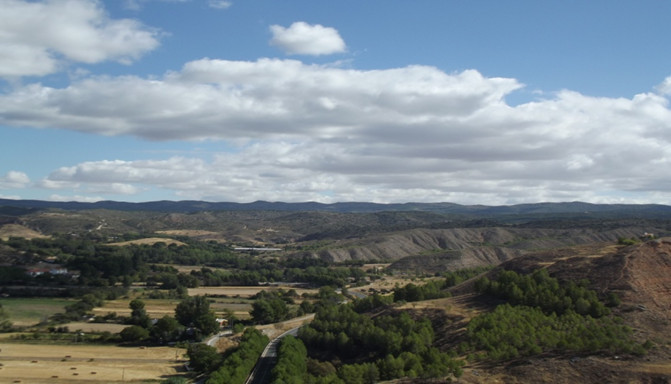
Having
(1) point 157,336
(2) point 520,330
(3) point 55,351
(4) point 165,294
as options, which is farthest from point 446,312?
(4) point 165,294

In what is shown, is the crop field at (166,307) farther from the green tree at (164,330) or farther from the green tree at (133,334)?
the green tree at (133,334)

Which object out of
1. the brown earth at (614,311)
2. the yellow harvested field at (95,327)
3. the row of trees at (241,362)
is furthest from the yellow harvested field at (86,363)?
the brown earth at (614,311)

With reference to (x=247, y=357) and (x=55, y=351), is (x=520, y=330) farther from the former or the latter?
(x=55, y=351)

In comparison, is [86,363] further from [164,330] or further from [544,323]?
[544,323]

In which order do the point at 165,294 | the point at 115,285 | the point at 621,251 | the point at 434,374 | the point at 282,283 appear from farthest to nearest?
the point at 282,283
the point at 115,285
the point at 165,294
the point at 621,251
the point at 434,374

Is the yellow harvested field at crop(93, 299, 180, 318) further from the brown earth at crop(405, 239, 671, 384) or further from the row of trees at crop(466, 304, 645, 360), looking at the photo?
the row of trees at crop(466, 304, 645, 360)

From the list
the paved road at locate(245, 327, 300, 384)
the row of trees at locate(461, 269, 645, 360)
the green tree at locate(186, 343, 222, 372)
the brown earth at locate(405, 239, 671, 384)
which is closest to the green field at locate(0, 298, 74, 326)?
the green tree at locate(186, 343, 222, 372)
